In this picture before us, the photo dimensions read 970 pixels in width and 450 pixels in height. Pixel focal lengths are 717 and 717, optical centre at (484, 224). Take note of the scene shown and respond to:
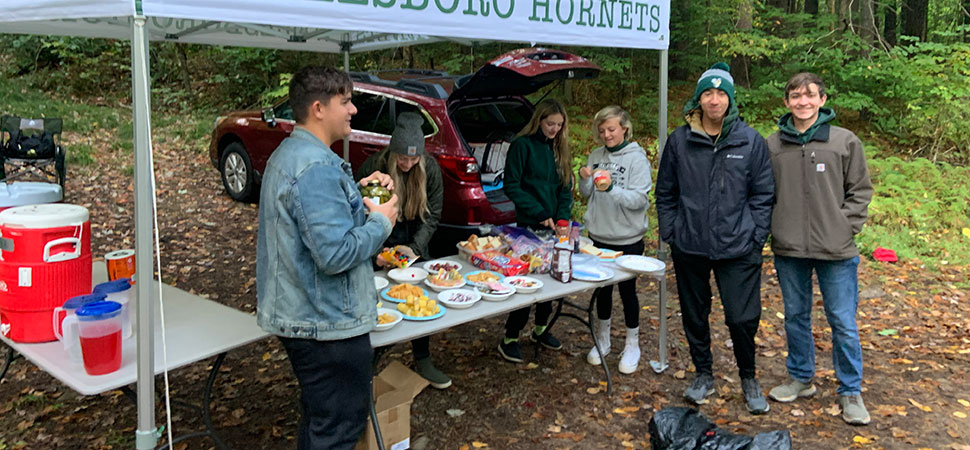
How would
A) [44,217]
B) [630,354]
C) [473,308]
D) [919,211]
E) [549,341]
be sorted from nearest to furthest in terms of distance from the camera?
[44,217] → [473,308] → [630,354] → [549,341] → [919,211]

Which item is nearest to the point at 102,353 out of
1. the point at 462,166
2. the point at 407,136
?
the point at 407,136

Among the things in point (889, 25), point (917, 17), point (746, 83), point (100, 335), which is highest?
point (889, 25)

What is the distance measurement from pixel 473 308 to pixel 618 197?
1.22m

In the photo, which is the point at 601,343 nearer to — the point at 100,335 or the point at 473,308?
the point at 473,308

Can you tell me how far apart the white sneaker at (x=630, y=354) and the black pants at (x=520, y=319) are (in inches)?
22.0

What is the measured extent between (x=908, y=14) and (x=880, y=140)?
3.86 meters

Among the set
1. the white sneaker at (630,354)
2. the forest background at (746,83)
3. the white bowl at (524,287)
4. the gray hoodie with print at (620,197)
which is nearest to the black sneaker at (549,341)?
the white sneaker at (630,354)

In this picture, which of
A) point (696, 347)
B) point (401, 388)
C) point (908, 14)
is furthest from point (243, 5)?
point (908, 14)

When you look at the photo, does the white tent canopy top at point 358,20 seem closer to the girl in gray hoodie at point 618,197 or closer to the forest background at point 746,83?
the girl in gray hoodie at point 618,197

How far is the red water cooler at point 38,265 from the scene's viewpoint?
266cm

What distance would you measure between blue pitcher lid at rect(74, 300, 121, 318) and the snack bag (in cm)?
193

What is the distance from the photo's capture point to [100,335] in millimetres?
2496

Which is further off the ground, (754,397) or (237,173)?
(237,173)

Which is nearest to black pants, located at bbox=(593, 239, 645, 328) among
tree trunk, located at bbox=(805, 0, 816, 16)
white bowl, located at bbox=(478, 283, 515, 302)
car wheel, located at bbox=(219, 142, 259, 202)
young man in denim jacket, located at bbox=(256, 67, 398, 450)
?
white bowl, located at bbox=(478, 283, 515, 302)
